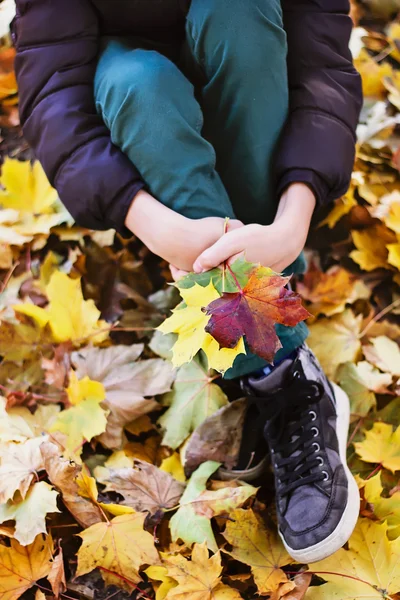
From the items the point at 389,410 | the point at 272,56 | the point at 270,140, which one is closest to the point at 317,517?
the point at 389,410

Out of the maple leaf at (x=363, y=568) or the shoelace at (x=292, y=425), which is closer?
the maple leaf at (x=363, y=568)

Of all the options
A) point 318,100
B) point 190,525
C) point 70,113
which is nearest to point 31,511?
point 190,525

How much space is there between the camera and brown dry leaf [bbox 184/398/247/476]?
2.77 ft

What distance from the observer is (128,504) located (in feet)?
2.58

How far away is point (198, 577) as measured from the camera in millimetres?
699

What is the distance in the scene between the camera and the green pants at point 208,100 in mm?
742

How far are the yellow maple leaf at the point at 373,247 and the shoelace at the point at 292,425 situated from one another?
35 centimetres

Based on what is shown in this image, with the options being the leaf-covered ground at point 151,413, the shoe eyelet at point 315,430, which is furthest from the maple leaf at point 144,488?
the shoe eyelet at point 315,430

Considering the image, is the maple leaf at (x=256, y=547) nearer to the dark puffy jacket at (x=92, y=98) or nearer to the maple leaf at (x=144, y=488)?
the maple leaf at (x=144, y=488)

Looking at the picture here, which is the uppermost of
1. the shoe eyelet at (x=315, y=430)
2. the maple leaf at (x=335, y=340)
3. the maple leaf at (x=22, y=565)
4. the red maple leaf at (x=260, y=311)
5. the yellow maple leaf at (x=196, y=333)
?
the red maple leaf at (x=260, y=311)

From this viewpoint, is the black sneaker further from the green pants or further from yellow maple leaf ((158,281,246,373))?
yellow maple leaf ((158,281,246,373))

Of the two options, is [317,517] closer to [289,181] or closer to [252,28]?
[289,181]

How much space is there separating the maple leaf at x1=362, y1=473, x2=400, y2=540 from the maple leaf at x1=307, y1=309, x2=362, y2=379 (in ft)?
0.69

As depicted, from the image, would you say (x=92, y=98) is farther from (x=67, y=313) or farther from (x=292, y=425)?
(x=292, y=425)
